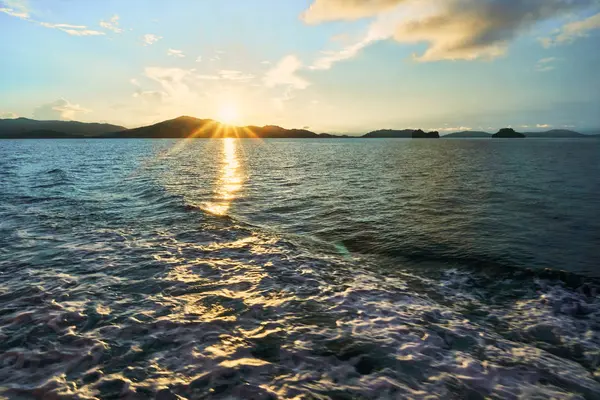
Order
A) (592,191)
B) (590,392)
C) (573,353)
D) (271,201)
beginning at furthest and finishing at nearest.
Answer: (592,191) < (271,201) < (573,353) < (590,392)

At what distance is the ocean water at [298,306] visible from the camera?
6258 millimetres

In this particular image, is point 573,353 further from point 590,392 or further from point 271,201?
point 271,201

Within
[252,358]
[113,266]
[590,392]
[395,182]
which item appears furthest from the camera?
[395,182]

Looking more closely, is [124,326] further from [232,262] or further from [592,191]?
[592,191]

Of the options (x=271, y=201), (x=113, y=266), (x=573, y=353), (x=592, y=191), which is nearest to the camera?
(x=573, y=353)

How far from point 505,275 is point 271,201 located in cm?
1774

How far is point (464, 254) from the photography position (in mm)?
14367

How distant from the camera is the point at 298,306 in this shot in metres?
9.28

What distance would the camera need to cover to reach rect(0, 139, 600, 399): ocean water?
6.26m

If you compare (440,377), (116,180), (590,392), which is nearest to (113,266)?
(440,377)

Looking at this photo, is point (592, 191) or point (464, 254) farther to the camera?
point (592, 191)

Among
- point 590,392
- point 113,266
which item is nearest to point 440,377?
point 590,392

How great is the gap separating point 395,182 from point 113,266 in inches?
1244

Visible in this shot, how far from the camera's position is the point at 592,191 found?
29594mm
